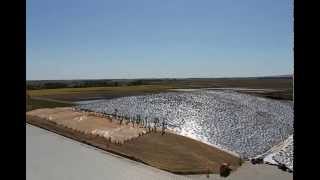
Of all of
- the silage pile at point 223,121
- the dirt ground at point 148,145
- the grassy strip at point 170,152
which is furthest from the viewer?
the silage pile at point 223,121

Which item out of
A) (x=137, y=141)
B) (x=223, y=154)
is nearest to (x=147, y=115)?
(x=137, y=141)

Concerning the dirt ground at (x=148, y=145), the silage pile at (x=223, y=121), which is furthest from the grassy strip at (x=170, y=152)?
the silage pile at (x=223, y=121)

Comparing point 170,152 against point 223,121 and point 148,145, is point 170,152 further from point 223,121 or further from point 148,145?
point 223,121

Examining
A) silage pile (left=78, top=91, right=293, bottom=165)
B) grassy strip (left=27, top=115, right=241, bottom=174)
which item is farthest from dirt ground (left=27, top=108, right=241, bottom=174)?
silage pile (left=78, top=91, right=293, bottom=165)

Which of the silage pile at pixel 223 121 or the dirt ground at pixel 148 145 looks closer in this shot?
the dirt ground at pixel 148 145

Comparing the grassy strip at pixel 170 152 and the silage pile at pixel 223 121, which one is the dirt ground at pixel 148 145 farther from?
the silage pile at pixel 223 121

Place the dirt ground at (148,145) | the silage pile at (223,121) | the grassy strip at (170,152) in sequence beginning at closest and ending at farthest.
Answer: the grassy strip at (170,152) < the dirt ground at (148,145) < the silage pile at (223,121)

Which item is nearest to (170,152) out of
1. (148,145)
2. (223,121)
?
(148,145)
